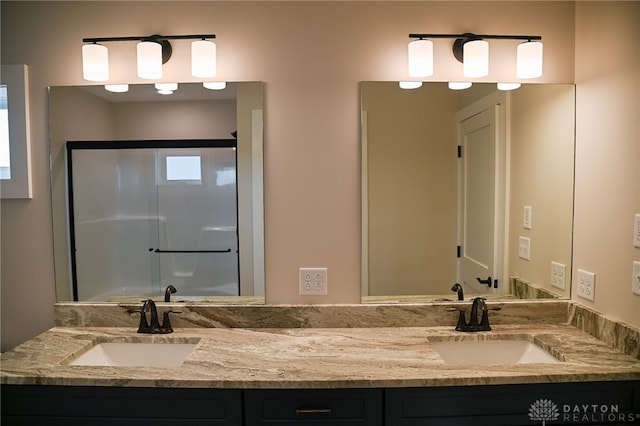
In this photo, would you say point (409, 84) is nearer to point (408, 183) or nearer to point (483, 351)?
point (408, 183)

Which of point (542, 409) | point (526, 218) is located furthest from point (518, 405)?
point (526, 218)

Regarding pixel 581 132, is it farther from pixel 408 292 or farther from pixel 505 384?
pixel 505 384

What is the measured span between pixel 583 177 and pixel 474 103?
59 cm

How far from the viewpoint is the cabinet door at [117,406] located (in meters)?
1.37

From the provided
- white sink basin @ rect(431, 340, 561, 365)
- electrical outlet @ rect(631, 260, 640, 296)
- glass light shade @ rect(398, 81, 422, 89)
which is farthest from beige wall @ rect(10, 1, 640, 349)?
white sink basin @ rect(431, 340, 561, 365)

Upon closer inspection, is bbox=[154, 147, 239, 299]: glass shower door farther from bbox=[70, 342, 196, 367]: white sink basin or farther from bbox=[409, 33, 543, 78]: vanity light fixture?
bbox=[409, 33, 543, 78]: vanity light fixture

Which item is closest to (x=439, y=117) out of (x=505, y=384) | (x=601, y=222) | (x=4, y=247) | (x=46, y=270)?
(x=601, y=222)

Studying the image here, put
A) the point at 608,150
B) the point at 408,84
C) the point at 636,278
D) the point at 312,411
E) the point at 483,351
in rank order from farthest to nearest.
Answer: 1. the point at 408,84
2. the point at 483,351
3. the point at 608,150
4. the point at 636,278
5. the point at 312,411

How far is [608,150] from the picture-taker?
63.7 inches

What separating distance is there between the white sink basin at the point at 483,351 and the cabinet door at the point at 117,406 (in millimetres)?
918

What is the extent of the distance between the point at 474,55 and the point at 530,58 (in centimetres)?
26

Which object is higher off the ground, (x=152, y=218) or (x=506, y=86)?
(x=506, y=86)

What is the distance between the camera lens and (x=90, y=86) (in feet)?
6.10

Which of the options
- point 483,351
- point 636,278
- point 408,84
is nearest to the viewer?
point 636,278
